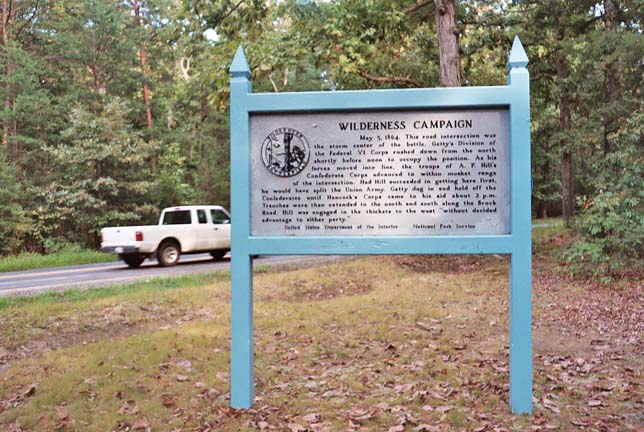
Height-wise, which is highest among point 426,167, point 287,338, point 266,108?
point 266,108

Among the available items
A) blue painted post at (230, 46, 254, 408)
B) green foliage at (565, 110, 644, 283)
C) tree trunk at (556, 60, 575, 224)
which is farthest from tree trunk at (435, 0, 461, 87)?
blue painted post at (230, 46, 254, 408)

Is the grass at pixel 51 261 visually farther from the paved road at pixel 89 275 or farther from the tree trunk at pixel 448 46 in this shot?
the tree trunk at pixel 448 46

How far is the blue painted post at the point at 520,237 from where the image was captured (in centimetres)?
461

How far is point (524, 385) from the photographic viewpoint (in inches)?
184

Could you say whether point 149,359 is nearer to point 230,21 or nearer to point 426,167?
point 426,167

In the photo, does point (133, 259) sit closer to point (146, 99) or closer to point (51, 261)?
point (51, 261)

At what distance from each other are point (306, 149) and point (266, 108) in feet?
1.54

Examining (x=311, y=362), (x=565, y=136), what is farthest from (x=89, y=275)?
(x=565, y=136)

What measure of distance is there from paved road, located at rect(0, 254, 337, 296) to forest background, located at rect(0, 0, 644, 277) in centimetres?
465

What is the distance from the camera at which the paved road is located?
13.2 meters

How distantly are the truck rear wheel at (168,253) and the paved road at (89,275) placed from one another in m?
0.27

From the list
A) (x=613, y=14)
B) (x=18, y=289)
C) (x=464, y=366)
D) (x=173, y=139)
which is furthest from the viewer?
(x=173, y=139)

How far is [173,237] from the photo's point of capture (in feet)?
59.4

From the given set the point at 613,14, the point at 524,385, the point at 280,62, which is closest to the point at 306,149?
the point at 524,385
